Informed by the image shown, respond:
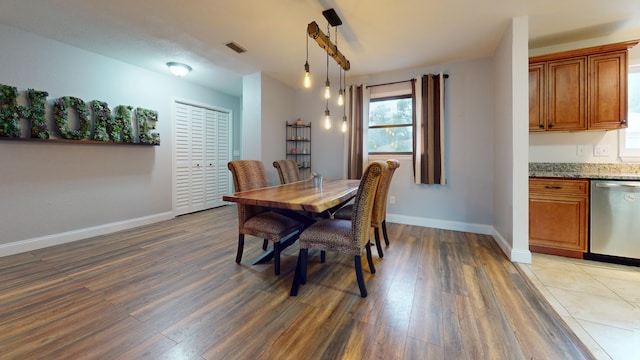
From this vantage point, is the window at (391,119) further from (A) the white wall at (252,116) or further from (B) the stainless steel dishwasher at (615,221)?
(B) the stainless steel dishwasher at (615,221)

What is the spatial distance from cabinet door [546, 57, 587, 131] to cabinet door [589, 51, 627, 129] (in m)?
0.07

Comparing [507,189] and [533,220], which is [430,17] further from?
[533,220]

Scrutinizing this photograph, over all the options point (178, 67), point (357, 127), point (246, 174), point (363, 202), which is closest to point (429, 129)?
point (357, 127)

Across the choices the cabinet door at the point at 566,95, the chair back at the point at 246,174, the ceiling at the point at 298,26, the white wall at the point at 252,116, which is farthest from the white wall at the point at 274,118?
the cabinet door at the point at 566,95

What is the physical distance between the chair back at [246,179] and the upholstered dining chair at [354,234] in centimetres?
75

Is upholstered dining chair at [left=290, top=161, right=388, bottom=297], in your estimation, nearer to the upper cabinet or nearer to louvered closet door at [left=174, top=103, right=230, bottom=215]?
the upper cabinet

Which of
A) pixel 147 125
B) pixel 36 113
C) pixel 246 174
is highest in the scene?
pixel 147 125

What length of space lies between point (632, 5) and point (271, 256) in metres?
4.09

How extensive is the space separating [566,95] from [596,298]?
2.08m

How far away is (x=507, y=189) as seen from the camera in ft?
8.50

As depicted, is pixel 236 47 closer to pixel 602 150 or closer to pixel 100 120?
pixel 100 120

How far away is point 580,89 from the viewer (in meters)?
2.53

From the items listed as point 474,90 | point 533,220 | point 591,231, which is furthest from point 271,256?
point 474,90

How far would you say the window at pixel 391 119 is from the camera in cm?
381
